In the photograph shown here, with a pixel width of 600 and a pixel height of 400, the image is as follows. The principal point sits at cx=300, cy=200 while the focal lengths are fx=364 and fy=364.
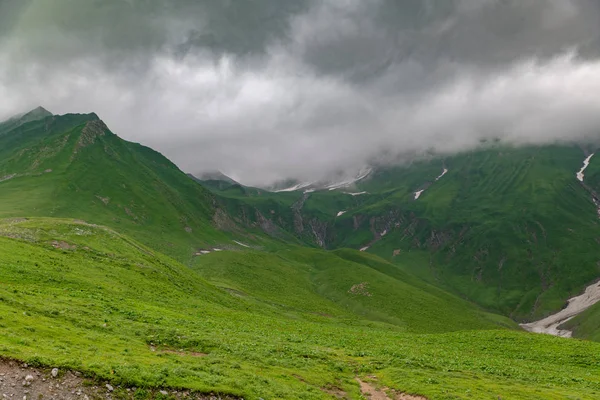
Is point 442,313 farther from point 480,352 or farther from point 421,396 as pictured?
point 421,396

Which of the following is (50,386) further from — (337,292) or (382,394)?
(337,292)

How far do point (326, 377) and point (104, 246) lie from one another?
A: 63.5 metres

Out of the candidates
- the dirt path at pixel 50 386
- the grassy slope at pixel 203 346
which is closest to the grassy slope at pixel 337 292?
the grassy slope at pixel 203 346

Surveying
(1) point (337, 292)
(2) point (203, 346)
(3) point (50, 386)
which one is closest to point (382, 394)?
(2) point (203, 346)

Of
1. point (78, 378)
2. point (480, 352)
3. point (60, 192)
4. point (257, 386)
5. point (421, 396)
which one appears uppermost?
point (60, 192)

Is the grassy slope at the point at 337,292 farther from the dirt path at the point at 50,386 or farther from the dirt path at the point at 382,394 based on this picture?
the dirt path at the point at 50,386

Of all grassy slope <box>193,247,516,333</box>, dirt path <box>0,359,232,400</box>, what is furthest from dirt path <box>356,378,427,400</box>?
grassy slope <box>193,247,516,333</box>

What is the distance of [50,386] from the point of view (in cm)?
1739

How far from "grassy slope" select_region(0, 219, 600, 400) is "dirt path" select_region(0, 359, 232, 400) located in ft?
2.11

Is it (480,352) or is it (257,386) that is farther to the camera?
(480,352)

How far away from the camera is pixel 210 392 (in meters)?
21.0

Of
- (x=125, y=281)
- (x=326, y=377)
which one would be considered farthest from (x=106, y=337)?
(x=125, y=281)

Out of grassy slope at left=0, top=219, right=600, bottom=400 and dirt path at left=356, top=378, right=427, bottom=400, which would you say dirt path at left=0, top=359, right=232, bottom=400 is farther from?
dirt path at left=356, top=378, right=427, bottom=400

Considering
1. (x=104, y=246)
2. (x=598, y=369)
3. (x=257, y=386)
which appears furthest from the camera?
(x=104, y=246)
